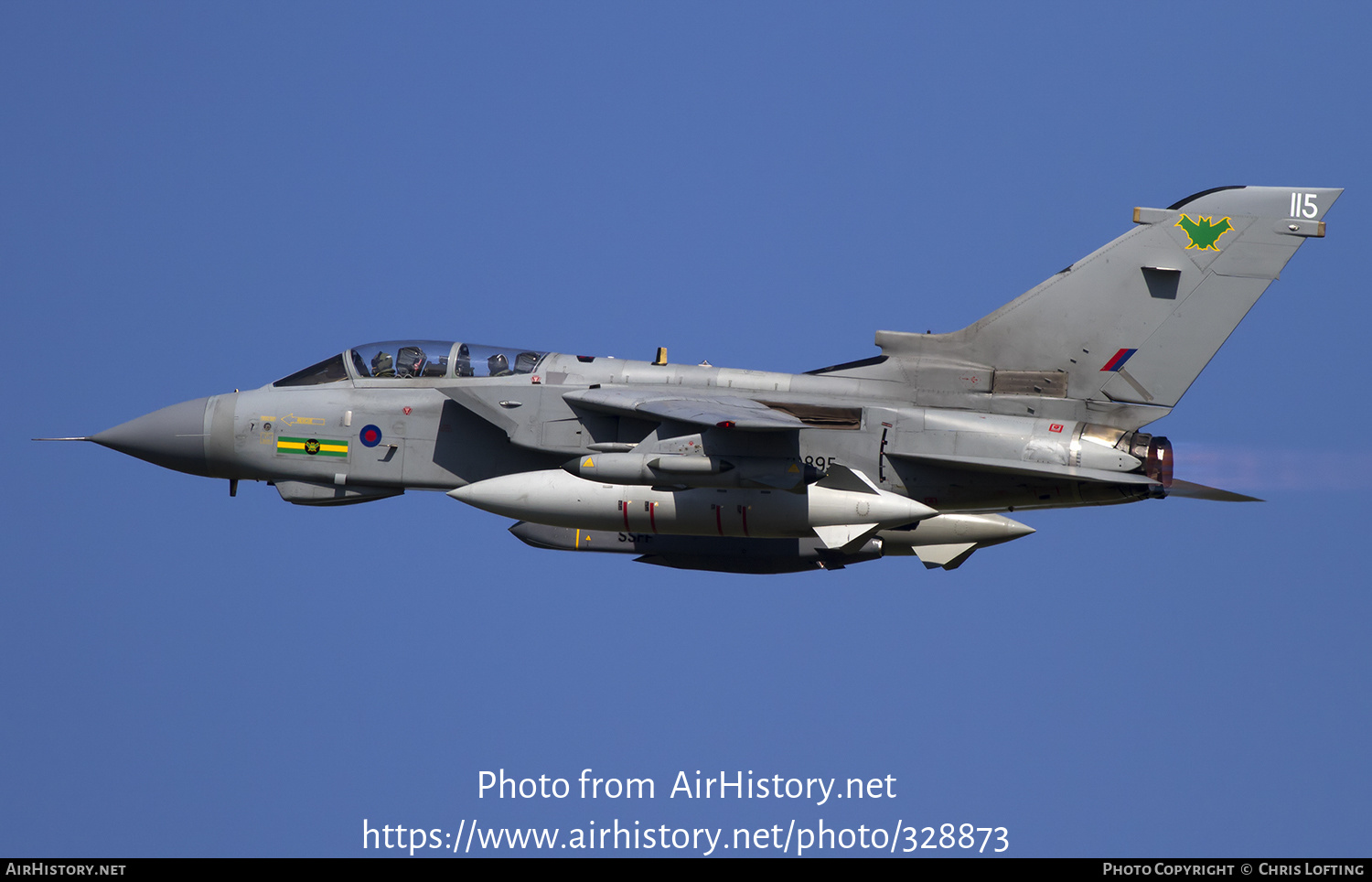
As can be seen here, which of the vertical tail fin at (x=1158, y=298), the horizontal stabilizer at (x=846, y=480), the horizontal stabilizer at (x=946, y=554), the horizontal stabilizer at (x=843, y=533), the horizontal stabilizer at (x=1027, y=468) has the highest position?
the vertical tail fin at (x=1158, y=298)

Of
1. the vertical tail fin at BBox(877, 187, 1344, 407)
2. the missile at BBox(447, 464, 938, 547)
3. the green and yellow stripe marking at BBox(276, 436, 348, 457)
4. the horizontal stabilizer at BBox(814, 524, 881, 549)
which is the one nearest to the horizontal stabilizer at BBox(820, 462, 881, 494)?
the missile at BBox(447, 464, 938, 547)

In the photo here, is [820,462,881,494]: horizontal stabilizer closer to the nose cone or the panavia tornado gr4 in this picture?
the panavia tornado gr4

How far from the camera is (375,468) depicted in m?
21.6

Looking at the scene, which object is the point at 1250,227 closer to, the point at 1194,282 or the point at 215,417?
the point at 1194,282

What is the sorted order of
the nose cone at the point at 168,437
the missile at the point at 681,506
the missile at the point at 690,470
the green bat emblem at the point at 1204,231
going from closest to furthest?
the missile at the point at 690,470 → the missile at the point at 681,506 → the green bat emblem at the point at 1204,231 → the nose cone at the point at 168,437

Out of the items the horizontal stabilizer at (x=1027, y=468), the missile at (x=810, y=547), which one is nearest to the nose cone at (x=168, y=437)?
the missile at (x=810, y=547)

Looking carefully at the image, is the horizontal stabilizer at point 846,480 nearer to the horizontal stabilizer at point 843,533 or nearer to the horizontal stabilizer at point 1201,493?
the horizontal stabilizer at point 843,533

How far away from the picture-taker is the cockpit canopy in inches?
843

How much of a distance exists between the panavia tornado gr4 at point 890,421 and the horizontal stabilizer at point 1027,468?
21 millimetres

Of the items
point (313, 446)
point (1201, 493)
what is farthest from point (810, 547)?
point (313, 446)

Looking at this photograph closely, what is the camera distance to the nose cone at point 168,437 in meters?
22.1

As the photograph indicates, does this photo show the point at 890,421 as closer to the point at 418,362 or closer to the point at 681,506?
the point at 681,506

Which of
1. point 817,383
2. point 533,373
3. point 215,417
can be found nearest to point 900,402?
point 817,383

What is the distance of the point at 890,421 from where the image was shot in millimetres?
20234
